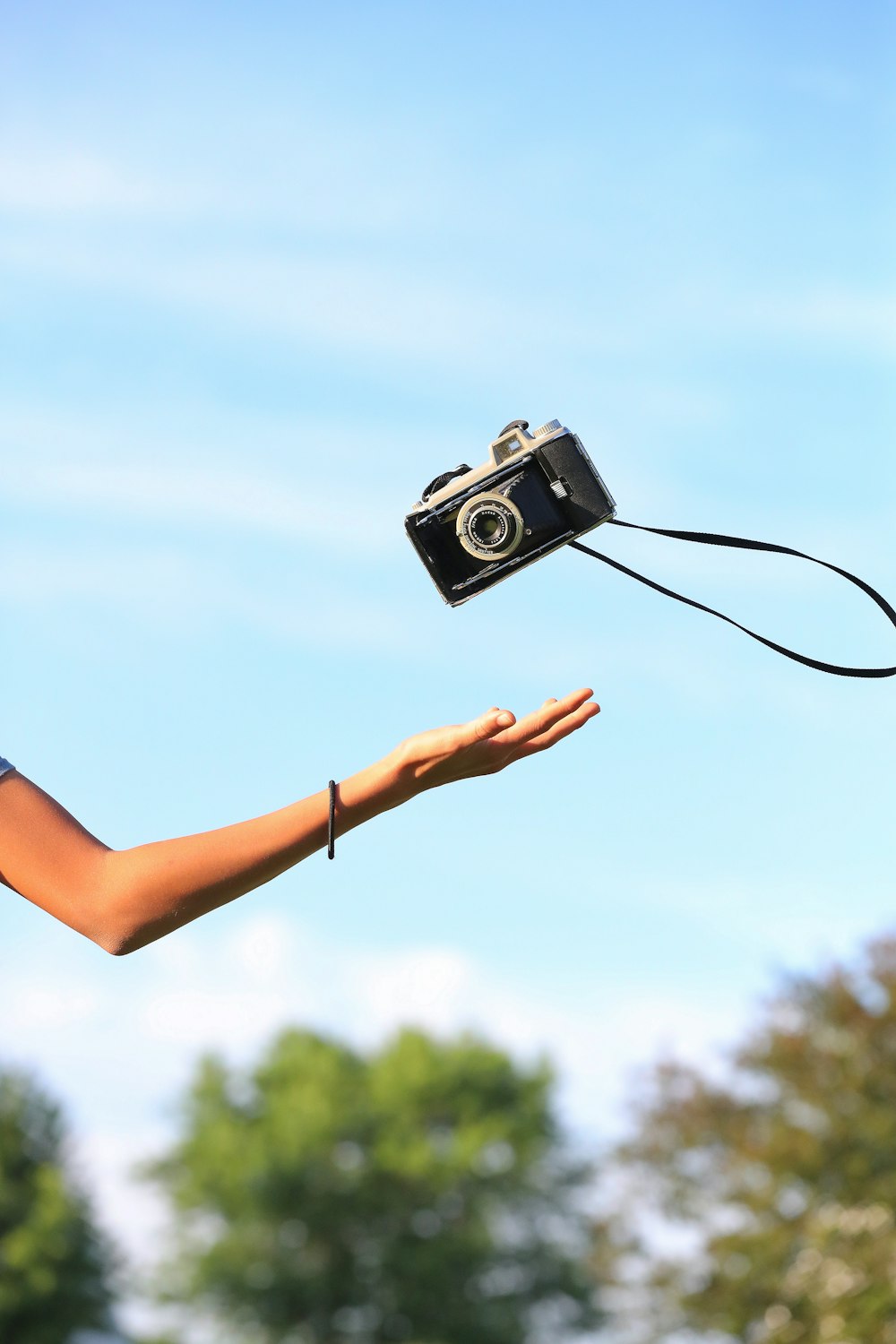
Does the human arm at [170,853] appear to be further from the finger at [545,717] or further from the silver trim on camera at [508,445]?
the silver trim on camera at [508,445]

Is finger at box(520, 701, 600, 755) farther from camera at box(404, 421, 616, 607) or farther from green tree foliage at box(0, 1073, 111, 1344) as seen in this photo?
green tree foliage at box(0, 1073, 111, 1344)

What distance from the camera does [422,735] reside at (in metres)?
2.56

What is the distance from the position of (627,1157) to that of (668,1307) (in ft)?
12.0

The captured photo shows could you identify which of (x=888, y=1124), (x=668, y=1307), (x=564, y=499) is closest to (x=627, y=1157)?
(x=668, y=1307)

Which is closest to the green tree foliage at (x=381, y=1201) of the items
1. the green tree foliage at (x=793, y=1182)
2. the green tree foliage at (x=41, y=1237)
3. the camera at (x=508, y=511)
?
the green tree foliage at (x=41, y=1237)

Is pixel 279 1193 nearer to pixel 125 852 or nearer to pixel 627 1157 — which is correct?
pixel 627 1157

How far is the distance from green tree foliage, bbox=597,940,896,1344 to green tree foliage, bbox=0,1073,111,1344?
23.5 metres

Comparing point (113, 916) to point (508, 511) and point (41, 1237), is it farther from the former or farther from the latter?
point (41, 1237)

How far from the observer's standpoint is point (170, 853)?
8.21 feet

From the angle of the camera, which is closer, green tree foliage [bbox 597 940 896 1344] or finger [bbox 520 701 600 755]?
finger [bbox 520 701 600 755]

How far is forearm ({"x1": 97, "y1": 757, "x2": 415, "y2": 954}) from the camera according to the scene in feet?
8.20

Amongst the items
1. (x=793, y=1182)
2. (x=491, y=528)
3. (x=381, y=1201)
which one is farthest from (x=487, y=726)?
(x=381, y=1201)

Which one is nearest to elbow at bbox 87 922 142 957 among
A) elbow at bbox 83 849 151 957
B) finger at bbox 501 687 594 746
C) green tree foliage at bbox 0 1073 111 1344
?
elbow at bbox 83 849 151 957

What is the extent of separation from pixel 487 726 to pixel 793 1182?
3397 centimetres
